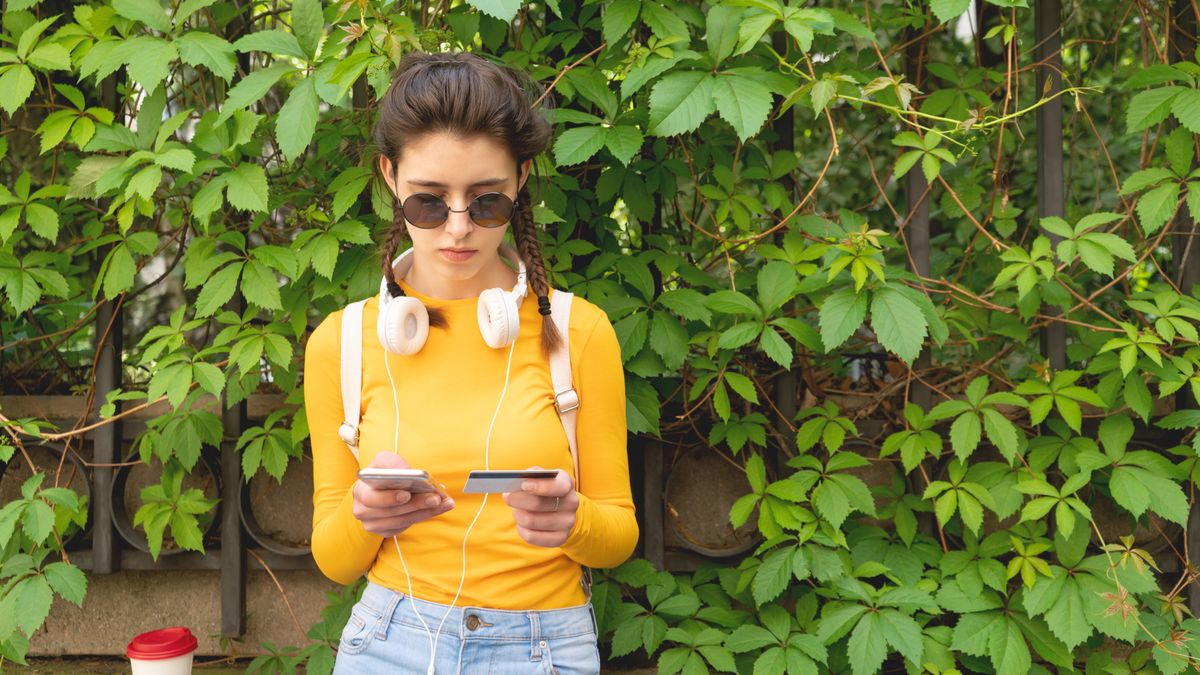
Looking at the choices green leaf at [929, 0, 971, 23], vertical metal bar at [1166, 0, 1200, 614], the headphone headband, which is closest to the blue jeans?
the headphone headband

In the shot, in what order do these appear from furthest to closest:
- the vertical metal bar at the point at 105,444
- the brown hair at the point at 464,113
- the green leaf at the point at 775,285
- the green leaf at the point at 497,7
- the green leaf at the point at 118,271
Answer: the vertical metal bar at the point at 105,444 → the green leaf at the point at 118,271 → the green leaf at the point at 775,285 → the green leaf at the point at 497,7 → the brown hair at the point at 464,113

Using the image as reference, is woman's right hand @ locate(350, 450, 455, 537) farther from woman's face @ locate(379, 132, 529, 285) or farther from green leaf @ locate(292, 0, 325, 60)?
green leaf @ locate(292, 0, 325, 60)

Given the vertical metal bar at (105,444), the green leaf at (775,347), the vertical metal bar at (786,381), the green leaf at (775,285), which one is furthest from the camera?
the vertical metal bar at (105,444)

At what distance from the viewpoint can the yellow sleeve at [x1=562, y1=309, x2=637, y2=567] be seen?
188cm

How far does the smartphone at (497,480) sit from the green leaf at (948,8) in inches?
57.5

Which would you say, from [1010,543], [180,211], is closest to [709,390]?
[1010,543]

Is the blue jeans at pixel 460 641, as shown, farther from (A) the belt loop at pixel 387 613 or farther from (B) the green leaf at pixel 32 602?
(B) the green leaf at pixel 32 602

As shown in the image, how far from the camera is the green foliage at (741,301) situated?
7.81 ft

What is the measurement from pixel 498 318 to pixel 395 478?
1.21 ft

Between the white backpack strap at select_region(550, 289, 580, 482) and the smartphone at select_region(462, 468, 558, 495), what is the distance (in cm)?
31

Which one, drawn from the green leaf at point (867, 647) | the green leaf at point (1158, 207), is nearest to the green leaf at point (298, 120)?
the green leaf at point (867, 647)

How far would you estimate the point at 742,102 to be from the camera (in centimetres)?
223

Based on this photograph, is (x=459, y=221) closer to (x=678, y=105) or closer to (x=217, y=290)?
(x=678, y=105)

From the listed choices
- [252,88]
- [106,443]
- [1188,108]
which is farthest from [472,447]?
[1188,108]
